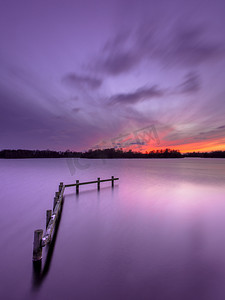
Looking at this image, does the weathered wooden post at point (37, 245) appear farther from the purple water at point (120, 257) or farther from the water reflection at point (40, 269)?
the purple water at point (120, 257)

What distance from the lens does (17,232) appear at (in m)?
8.48

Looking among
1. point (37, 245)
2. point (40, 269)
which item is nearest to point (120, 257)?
point (40, 269)

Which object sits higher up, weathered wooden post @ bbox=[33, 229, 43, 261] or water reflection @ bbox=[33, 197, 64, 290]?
weathered wooden post @ bbox=[33, 229, 43, 261]

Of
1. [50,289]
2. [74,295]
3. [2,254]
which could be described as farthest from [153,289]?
[2,254]

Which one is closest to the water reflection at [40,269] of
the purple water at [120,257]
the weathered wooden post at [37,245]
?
the purple water at [120,257]

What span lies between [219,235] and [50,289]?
8190 millimetres

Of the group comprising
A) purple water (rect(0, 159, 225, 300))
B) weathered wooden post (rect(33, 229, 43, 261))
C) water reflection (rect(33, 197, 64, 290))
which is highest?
weathered wooden post (rect(33, 229, 43, 261))

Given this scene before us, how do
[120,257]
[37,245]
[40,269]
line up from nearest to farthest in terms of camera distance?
[37,245] < [40,269] < [120,257]

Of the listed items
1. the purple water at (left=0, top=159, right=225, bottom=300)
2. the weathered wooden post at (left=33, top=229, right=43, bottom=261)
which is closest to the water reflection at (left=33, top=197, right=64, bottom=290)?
the purple water at (left=0, top=159, right=225, bottom=300)

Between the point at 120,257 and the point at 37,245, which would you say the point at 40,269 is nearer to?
the point at 37,245

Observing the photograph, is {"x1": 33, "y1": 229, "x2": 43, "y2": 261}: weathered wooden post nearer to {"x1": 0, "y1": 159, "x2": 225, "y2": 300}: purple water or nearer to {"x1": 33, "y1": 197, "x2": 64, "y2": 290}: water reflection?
{"x1": 33, "y1": 197, "x2": 64, "y2": 290}: water reflection

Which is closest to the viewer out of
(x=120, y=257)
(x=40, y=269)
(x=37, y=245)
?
(x=37, y=245)

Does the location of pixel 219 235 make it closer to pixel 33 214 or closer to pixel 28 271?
pixel 28 271

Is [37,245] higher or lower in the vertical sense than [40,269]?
higher
